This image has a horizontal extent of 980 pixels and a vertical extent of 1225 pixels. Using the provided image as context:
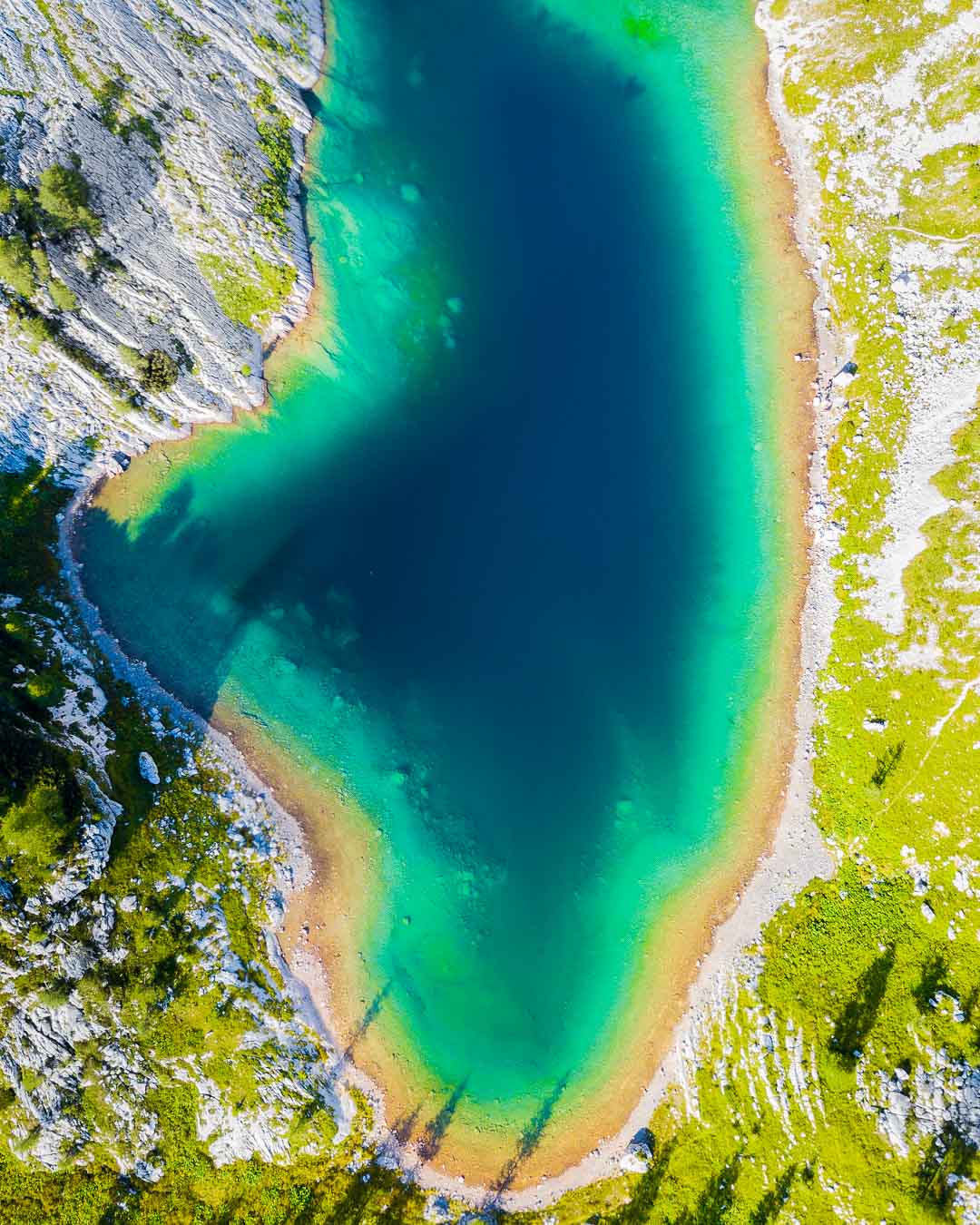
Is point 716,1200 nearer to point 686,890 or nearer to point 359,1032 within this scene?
point 686,890

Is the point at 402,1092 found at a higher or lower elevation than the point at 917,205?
lower

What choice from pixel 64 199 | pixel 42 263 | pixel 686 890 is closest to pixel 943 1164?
pixel 686 890

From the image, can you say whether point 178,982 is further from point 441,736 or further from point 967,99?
point 967,99

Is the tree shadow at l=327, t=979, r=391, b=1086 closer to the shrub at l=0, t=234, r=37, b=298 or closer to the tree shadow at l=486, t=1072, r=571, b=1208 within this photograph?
the tree shadow at l=486, t=1072, r=571, b=1208

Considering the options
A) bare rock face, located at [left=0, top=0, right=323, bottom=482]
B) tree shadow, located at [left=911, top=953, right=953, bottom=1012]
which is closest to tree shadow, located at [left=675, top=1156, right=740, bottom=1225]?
tree shadow, located at [left=911, top=953, right=953, bottom=1012]

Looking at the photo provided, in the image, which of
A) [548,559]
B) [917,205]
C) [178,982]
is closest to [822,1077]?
[548,559]

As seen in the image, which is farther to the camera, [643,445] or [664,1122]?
[643,445]

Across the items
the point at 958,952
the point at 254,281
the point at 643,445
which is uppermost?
the point at 643,445
